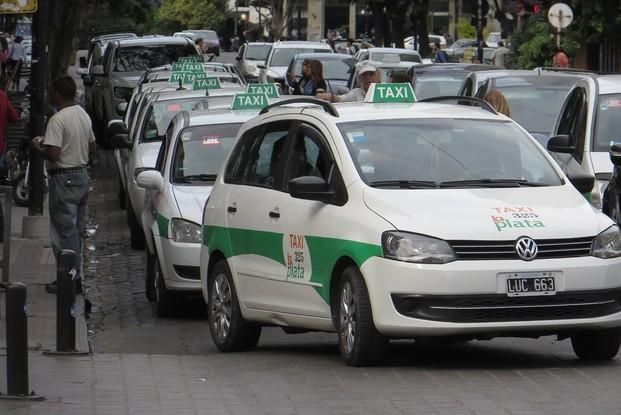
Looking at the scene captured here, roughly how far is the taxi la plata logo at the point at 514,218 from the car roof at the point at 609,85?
21.7ft

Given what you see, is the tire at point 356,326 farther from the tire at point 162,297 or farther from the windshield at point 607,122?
the windshield at point 607,122

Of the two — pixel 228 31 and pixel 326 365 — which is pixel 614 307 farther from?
pixel 228 31

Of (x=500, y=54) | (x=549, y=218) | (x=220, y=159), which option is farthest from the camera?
(x=500, y=54)

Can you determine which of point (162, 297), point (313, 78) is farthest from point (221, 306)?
point (313, 78)

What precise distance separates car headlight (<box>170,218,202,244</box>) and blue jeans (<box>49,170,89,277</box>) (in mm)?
1051

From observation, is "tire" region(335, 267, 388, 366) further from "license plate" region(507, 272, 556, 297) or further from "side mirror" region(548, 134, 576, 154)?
"side mirror" region(548, 134, 576, 154)

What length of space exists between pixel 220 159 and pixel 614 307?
5870mm

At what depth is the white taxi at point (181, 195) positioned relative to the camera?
43.7 feet

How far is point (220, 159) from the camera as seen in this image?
14758mm

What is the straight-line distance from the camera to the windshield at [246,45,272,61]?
54.0 meters

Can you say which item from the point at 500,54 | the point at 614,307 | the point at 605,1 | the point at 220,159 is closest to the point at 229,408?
the point at 614,307

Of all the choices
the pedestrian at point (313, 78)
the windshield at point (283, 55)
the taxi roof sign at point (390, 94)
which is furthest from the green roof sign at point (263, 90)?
the windshield at point (283, 55)

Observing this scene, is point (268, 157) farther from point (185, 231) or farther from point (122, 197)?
point (122, 197)

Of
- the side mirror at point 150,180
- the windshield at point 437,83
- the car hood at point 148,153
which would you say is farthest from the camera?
the windshield at point 437,83
